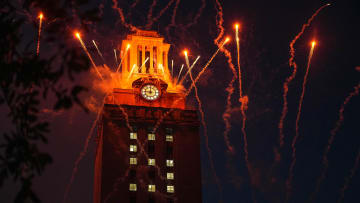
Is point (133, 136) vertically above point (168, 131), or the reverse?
point (168, 131)

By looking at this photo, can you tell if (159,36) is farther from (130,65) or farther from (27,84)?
(27,84)

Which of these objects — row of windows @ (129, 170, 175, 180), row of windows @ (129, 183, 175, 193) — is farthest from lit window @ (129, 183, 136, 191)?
row of windows @ (129, 170, 175, 180)

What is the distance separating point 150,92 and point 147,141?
30.7ft

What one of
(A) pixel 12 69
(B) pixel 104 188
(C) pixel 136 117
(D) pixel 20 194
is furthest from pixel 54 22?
(C) pixel 136 117

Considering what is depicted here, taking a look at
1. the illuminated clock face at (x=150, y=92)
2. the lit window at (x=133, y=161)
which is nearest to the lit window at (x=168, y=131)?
the illuminated clock face at (x=150, y=92)

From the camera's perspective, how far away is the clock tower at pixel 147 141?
94.9 metres

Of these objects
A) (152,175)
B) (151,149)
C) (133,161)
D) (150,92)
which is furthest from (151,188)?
(150,92)

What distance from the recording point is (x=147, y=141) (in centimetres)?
10025

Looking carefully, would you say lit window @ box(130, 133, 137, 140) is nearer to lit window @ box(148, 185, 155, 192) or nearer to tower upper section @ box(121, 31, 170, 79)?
lit window @ box(148, 185, 155, 192)

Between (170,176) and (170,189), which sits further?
(170,176)

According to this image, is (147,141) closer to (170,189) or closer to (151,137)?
(151,137)

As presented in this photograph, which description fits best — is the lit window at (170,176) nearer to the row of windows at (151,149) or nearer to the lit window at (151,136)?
the row of windows at (151,149)

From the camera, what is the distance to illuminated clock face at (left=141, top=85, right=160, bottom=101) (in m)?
104

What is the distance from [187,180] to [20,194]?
8270 centimetres
